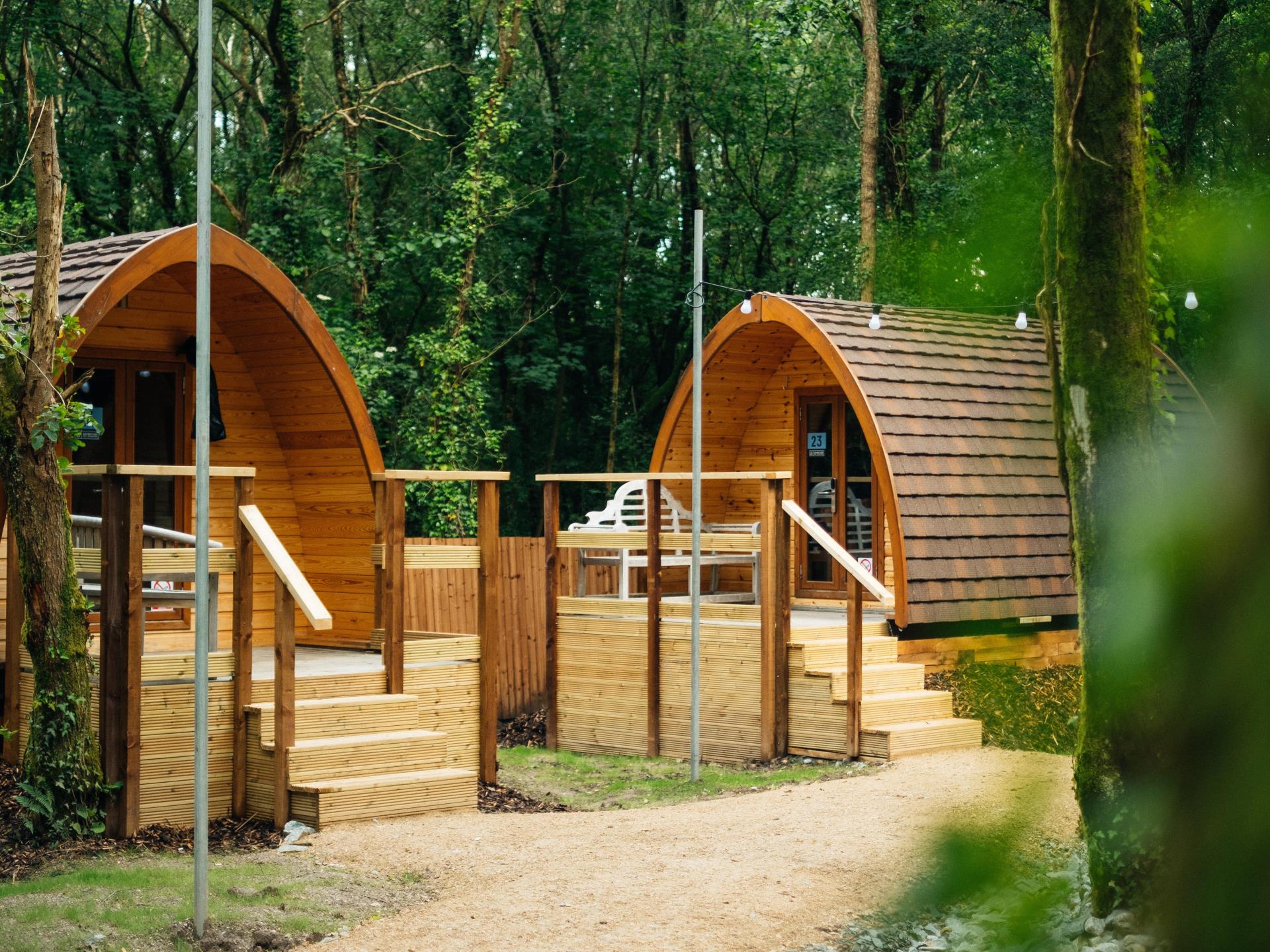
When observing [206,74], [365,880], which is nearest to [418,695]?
[365,880]

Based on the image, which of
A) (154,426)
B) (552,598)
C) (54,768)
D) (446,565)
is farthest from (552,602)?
(54,768)

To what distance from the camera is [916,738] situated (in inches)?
416

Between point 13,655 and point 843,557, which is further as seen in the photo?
point 843,557

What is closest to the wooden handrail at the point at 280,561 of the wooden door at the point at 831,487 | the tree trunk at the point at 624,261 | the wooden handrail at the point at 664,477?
the wooden handrail at the point at 664,477

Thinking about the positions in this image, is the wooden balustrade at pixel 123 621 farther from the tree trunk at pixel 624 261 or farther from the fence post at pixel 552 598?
the tree trunk at pixel 624 261

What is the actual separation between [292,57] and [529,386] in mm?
7234

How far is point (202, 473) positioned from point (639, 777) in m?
5.51

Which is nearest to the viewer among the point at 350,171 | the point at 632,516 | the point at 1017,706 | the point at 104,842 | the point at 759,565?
the point at 1017,706

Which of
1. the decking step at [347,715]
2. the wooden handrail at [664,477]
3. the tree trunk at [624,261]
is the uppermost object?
the tree trunk at [624,261]

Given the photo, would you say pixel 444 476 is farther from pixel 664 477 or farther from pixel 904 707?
pixel 904 707

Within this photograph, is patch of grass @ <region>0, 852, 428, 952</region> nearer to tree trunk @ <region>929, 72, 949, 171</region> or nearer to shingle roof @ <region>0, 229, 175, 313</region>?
shingle roof @ <region>0, 229, 175, 313</region>

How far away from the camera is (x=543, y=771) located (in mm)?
11047

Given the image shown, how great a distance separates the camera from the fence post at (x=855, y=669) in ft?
34.5

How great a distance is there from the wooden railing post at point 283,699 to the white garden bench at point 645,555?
414 centimetres
